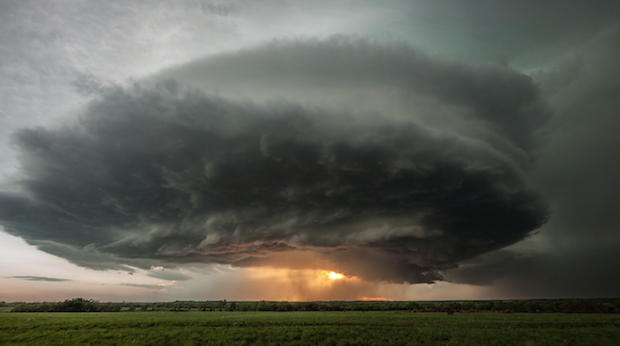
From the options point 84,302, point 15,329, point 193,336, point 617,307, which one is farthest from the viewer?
point 84,302

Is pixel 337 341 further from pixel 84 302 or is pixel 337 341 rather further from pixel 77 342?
pixel 84 302

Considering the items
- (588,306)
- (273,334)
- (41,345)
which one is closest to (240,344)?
(273,334)

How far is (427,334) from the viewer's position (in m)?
51.7

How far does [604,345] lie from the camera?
41.7 meters

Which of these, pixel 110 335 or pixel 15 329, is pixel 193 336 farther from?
pixel 15 329

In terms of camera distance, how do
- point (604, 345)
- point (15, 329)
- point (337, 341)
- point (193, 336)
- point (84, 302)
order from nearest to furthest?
point (604, 345)
point (337, 341)
point (193, 336)
point (15, 329)
point (84, 302)

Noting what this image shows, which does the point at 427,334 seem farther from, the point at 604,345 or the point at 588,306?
the point at 588,306

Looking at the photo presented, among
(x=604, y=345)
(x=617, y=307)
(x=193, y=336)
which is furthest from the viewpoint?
(x=617, y=307)

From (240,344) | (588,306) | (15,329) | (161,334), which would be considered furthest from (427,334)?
(588,306)

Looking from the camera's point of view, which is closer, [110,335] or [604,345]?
[604,345]

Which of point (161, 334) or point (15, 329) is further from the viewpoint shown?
point (15, 329)

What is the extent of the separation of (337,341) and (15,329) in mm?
63131

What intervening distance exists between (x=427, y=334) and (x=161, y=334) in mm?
45239

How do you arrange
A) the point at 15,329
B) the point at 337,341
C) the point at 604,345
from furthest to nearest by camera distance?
the point at 15,329, the point at 337,341, the point at 604,345
